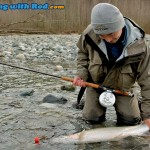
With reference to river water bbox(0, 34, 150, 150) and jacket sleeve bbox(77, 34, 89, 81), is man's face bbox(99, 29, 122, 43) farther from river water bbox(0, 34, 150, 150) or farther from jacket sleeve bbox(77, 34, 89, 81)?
river water bbox(0, 34, 150, 150)

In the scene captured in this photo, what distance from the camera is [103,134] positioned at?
3.74m

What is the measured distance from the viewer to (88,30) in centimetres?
383

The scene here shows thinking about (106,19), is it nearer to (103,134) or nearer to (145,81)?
(145,81)

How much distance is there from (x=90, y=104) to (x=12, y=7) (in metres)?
10.2

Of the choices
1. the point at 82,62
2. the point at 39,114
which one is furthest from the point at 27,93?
the point at 82,62

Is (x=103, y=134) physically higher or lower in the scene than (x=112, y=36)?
lower

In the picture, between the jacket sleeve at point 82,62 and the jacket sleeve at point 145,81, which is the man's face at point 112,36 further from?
the jacket sleeve at point 82,62

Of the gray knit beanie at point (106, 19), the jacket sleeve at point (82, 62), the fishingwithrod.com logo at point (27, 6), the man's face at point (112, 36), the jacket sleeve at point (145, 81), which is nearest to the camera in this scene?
the gray knit beanie at point (106, 19)

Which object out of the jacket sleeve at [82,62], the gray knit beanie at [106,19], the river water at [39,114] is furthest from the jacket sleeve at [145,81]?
the jacket sleeve at [82,62]

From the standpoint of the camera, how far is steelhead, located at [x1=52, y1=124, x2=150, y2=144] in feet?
12.1

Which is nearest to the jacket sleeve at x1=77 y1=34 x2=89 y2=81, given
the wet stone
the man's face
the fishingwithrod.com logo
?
the man's face

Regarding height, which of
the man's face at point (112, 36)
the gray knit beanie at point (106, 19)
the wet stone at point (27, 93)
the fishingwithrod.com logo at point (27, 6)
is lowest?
the fishingwithrod.com logo at point (27, 6)

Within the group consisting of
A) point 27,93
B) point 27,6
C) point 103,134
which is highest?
point 103,134

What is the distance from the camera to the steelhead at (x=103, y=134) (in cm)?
370
